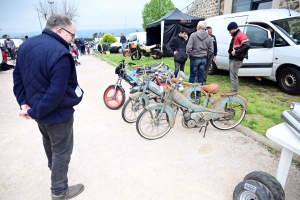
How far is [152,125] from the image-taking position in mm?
3469

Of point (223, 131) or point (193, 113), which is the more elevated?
point (193, 113)

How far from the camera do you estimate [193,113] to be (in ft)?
11.0

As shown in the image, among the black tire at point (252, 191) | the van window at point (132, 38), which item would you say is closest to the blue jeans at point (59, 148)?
the black tire at point (252, 191)

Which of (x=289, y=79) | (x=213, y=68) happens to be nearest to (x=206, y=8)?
(x=213, y=68)

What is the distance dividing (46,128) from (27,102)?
0.32 m

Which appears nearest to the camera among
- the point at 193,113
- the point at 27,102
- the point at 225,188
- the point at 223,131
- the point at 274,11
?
the point at 27,102

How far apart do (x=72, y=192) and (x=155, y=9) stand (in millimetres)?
55358

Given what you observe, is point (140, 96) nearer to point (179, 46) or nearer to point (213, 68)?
point (179, 46)

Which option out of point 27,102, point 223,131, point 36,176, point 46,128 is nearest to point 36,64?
point 27,102

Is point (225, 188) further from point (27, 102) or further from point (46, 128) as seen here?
point (27, 102)

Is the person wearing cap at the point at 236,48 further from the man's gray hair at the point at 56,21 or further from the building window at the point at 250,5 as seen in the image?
the building window at the point at 250,5

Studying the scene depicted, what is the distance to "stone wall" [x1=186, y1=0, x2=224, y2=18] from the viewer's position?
42.3 feet

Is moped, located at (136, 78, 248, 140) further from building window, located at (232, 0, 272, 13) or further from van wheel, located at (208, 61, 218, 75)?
building window, located at (232, 0, 272, 13)

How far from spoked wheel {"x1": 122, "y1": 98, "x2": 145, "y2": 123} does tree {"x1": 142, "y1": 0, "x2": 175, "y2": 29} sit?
5147cm
